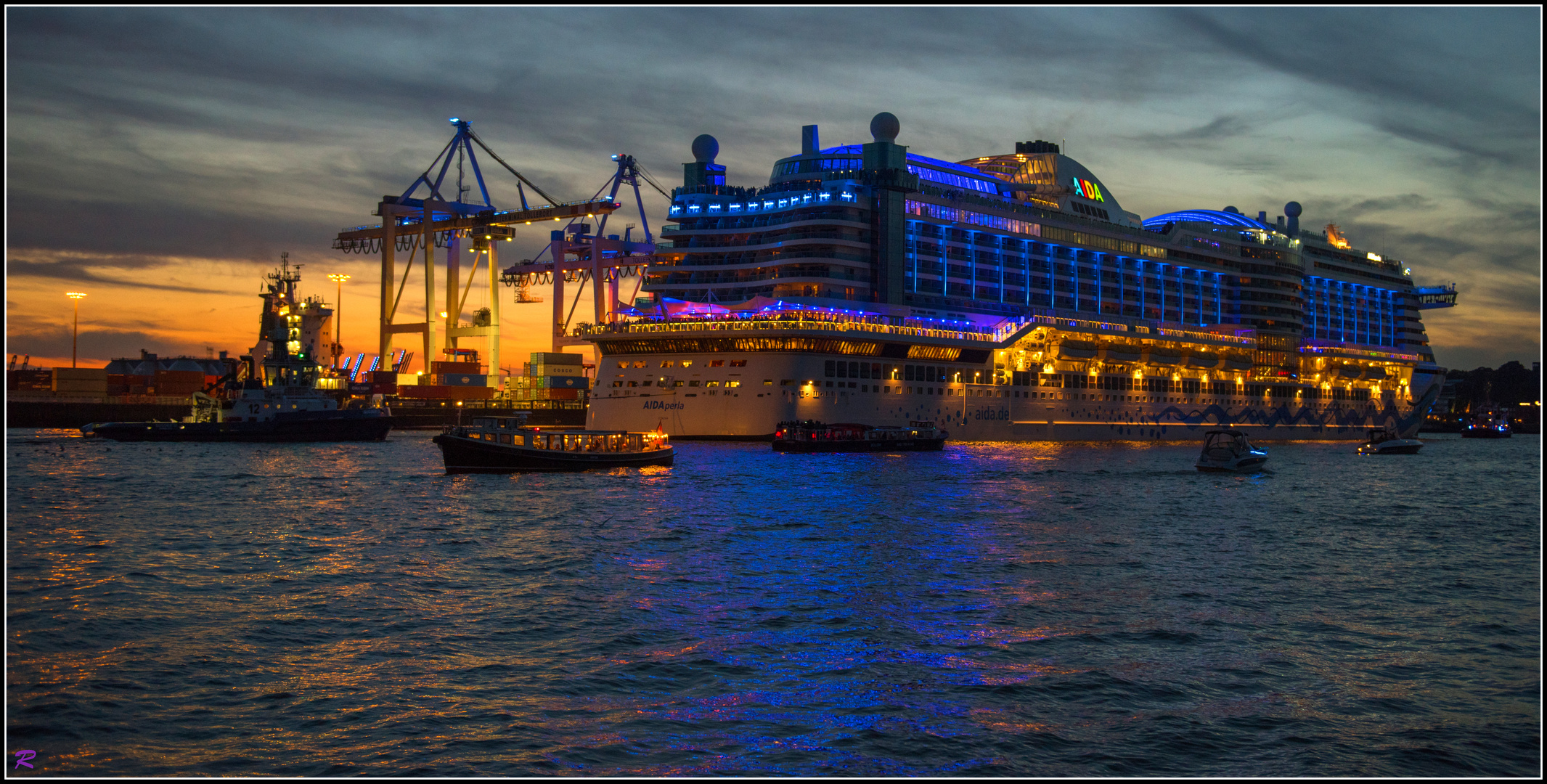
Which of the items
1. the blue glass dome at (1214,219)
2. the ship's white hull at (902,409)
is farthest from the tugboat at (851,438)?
the blue glass dome at (1214,219)

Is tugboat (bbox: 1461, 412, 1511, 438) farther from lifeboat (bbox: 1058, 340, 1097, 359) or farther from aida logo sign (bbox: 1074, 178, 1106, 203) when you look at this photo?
lifeboat (bbox: 1058, 340, 1097, 359)

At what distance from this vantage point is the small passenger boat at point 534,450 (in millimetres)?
54906

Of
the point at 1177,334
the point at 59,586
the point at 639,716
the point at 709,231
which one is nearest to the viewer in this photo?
the point at 639,716

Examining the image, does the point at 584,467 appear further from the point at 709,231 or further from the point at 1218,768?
the point at 1218,768

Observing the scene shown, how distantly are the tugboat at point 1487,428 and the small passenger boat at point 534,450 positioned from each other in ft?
483

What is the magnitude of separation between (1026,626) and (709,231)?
76.9 meters

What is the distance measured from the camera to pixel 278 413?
89.8 metres

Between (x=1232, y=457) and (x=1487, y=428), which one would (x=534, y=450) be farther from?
(x=1487, y=428)

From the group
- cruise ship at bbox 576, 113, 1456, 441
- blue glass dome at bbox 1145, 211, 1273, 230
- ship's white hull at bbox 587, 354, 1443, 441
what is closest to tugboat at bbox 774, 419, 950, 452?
ship's white hull at bbox 587, 354, 1443, 441

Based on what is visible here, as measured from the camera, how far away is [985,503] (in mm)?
42375

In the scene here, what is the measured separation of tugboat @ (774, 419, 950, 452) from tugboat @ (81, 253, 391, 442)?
36669 mm

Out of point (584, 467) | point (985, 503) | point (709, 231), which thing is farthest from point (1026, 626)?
point (709, 231)

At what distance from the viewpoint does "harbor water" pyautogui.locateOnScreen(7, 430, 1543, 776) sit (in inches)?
527

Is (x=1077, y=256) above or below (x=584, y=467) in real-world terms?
above
